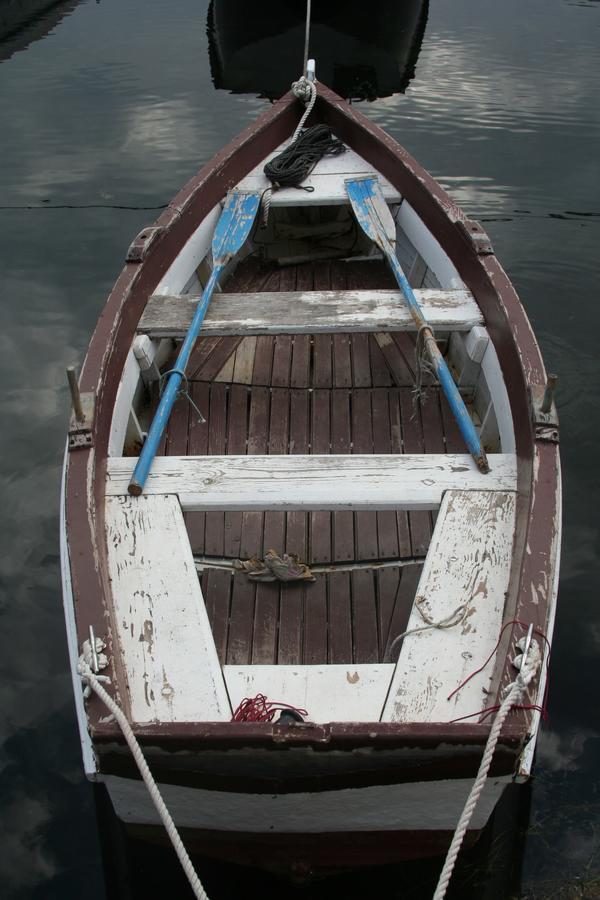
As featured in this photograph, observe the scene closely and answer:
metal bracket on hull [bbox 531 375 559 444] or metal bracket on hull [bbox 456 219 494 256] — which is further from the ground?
metal bracket on hull [bbox 456 219 494 256]

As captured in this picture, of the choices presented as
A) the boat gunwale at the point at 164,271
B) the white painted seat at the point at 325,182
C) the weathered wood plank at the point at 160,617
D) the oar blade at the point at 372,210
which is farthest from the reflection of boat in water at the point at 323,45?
the weathered wood plank at the point at 160,617

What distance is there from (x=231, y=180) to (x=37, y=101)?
328 inches

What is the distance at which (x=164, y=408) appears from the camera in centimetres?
356

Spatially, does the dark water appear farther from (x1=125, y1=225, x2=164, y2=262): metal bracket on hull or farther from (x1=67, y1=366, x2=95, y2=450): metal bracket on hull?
(x1=125, y1=225, x2=164, y2=262): metal bracket on hull

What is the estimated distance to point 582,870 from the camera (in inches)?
126

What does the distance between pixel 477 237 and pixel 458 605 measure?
254 cm

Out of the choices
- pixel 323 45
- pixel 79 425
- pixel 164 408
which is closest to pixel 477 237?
pixel 164 408

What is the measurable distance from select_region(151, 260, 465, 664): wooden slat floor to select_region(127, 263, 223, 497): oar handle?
1.85ft

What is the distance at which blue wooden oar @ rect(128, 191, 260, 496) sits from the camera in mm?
3217

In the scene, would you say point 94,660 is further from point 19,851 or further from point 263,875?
point 19,851

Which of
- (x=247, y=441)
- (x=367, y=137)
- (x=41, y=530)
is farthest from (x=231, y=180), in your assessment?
(x=41, y=530)

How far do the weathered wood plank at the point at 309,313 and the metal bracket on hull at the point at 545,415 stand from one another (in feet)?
3.39

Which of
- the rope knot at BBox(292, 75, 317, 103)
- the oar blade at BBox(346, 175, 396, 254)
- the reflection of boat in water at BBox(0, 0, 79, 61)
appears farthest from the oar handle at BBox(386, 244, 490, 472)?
the reflection of boat in water at BBox(0, 0, 79, 61)

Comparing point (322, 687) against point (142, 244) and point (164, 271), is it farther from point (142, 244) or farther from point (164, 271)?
point (164, 271)
